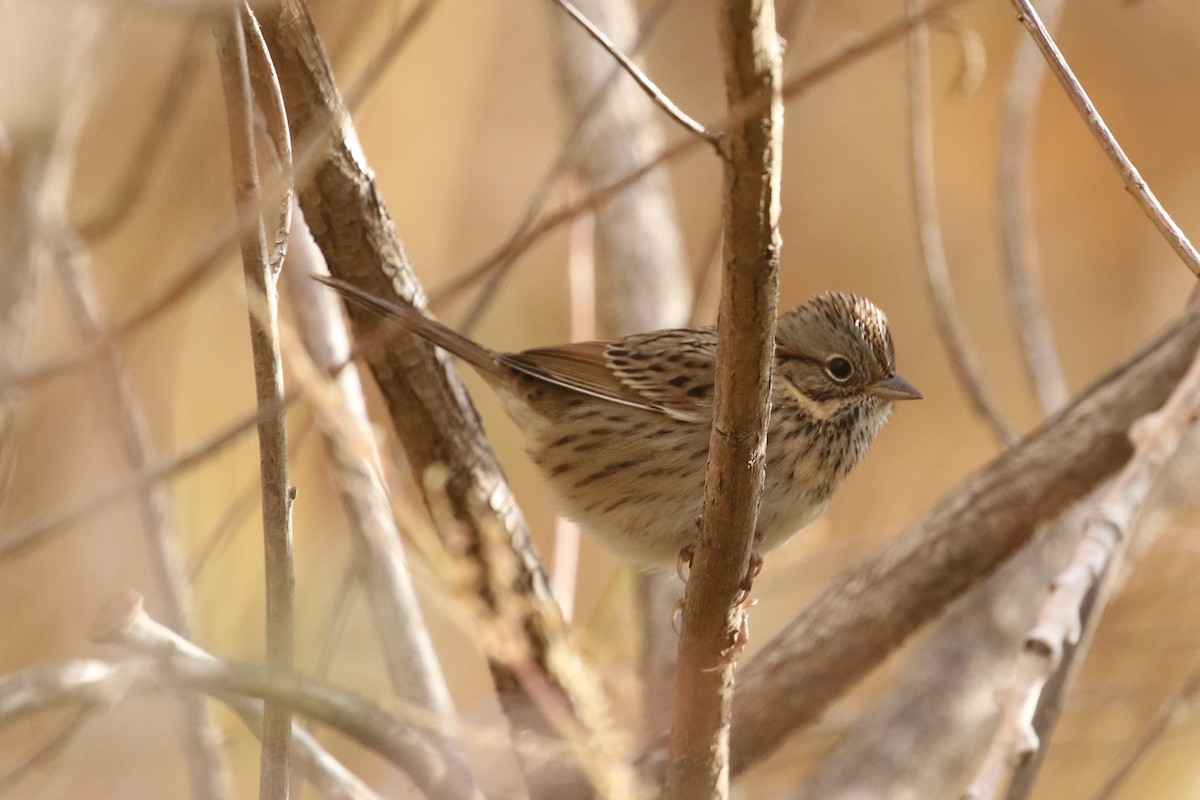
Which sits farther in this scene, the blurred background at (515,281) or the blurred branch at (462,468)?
the blurred background at (515,281)

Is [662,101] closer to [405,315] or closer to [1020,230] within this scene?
[405,315]

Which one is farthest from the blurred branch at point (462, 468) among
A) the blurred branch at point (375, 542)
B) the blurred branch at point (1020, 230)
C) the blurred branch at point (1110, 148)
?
the blurred branch at point (1020, 230)

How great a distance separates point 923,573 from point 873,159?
4368 millimetres

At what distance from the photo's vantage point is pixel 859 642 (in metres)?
3.57

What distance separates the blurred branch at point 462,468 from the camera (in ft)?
10.5

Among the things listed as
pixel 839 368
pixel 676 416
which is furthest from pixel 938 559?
pixel 676 416

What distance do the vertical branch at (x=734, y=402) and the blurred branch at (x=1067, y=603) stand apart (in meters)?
0.55

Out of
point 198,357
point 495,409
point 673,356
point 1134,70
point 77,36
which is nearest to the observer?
point 77,36

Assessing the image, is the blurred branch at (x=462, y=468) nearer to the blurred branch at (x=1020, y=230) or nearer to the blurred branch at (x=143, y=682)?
the blurred branch at (x=143, y=682)

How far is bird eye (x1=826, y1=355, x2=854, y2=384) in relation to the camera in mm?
3770

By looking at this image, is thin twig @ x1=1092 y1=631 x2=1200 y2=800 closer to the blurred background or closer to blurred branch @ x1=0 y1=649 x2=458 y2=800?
the blurred background

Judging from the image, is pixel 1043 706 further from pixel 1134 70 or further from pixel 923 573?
pixel 1134 70

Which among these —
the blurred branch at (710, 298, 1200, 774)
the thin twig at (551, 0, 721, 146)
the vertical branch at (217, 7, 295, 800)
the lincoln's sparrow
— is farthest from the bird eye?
the vertical branch at (217, 7, 295, 800)

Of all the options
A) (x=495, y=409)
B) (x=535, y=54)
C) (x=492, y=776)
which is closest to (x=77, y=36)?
(x=492, y=776)
